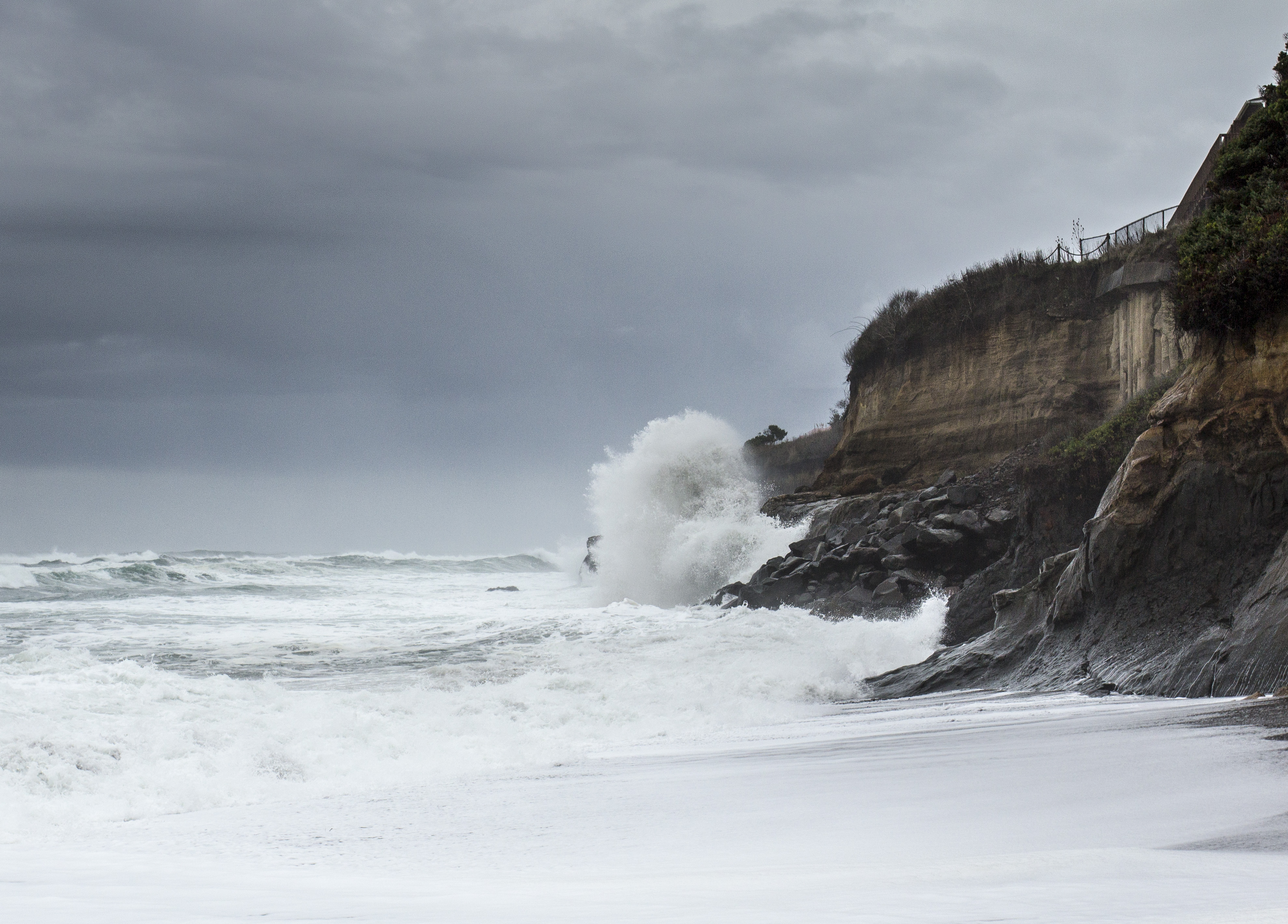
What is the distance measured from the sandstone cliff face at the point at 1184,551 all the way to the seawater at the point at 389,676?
7.57 ft

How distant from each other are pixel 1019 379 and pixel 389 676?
1769 cm

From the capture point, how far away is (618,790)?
5348 mm

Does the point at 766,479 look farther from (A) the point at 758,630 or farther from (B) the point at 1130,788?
(B) the point at 1130,788

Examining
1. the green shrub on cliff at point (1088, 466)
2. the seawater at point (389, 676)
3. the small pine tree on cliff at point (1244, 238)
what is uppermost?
the small pine tree on cliff at point (1244, 238)

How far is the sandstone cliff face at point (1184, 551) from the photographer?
8.06 metres

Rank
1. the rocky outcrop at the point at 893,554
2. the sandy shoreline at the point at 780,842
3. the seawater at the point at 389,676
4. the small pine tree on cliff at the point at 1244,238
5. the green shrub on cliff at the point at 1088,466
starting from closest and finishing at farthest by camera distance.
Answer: the sandy shoreline at the point at 780,842
the seawater at the point at 389,676
the small pine tree on cliff at the point at 1244,238
the green shrub on cliff at the point at 1088,466
the rocky outcrop at the point at 893,554

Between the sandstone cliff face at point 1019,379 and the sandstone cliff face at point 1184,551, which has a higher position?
the sandstone cliff face at point 1019,379

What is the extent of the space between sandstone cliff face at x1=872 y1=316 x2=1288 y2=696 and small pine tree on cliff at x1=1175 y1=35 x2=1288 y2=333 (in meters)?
0.30

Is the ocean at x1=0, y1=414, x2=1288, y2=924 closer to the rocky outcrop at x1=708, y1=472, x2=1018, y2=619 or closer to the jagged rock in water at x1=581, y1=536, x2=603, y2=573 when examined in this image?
the rocky outcrop at x1=708, y1=472, x2=1018, y2=619

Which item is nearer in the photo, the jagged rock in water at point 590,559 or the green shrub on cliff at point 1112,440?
the green shrub on cliff at point 1112,440

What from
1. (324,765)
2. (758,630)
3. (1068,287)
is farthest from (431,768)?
(1068,287)

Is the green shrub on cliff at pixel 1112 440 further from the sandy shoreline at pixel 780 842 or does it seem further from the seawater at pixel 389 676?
the sandy shoreline at pixel 780 842

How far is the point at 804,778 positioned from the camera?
5.14 metres

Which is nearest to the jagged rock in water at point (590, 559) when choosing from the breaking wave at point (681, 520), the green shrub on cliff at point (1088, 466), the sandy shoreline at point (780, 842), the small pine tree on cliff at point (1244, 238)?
the breaking wave at point (681, 520)
